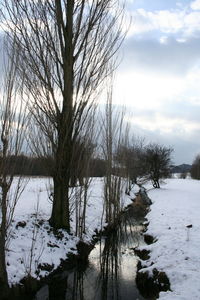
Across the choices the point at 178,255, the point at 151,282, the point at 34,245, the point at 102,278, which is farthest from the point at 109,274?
the point at 34,245

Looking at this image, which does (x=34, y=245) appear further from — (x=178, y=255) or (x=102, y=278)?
(x=178, y=255)

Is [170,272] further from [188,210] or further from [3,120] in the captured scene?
[188,210]

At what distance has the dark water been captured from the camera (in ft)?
24.2

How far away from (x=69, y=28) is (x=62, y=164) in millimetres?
3902

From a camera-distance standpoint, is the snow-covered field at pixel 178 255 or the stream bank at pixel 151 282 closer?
the snow-covered field at pixel 178 255

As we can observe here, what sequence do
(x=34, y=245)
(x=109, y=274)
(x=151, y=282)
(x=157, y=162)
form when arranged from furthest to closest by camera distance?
1. (x=157, y=162)
2. (x=109, y=274)
3. (x=34, y=245)
4. (x=151, y=282)

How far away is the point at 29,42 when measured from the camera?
9.38 metres

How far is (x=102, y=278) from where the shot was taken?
8.59 metres

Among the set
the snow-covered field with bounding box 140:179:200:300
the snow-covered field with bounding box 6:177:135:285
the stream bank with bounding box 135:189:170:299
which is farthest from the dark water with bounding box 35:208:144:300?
the snow-covered field with bounding box 140:179:200:300

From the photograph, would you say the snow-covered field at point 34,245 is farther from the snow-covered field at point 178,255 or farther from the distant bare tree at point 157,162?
the distant bare tree at point 157,162

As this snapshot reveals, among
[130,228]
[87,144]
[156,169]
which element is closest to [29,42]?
[87,144]

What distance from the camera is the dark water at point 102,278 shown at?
7367mm

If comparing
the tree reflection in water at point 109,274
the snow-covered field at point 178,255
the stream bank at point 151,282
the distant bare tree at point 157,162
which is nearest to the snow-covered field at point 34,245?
the tree reflection in water at point 109,274

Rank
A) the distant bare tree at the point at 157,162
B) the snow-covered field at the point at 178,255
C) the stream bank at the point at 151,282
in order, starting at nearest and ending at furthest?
the snow-covered field at the point at 178,255 < the stream bank at the point at 151,282 < the distant bare tree at the point at 157,162
